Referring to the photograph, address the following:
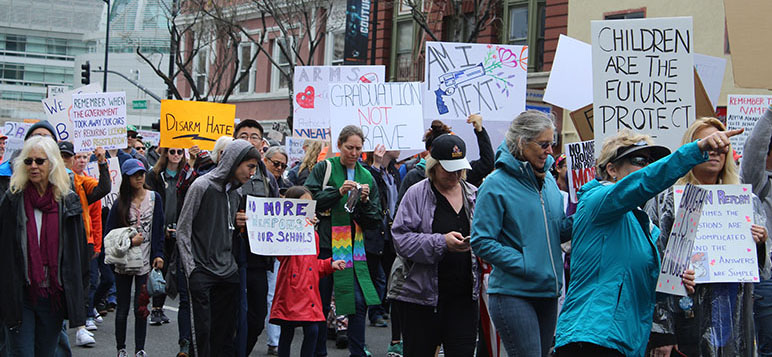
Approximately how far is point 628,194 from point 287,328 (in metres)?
4.18

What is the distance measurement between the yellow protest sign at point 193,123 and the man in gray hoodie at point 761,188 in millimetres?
7624

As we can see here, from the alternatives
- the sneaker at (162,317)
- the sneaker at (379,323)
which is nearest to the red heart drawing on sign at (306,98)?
the sneaker at (379,323)

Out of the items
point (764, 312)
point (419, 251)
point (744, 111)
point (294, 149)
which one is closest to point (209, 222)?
point (419, 251)

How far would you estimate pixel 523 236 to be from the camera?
223 inches

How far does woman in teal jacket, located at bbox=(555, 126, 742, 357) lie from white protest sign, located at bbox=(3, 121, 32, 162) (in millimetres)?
13736

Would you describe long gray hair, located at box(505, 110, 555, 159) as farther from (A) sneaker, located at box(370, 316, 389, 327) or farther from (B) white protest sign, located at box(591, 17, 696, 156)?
(A) sneaker, located at box(370, 316, 389, 327)

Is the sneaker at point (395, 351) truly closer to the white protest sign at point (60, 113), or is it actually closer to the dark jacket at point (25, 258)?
the dark jacket at point (25, 258)

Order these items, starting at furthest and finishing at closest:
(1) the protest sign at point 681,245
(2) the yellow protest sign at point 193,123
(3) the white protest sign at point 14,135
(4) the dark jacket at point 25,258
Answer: (3) the white protest sign at point 14,135, (2) the yellow protest sign at point 193,123, (4) the dark jacket at point 25,258, (1) the protest sign at point 681,245

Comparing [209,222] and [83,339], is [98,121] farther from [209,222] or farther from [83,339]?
[209,222]

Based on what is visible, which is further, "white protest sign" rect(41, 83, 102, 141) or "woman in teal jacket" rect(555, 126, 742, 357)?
"white protest sign" rect(41, 83, 102, 141)

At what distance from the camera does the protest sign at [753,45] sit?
6316mm

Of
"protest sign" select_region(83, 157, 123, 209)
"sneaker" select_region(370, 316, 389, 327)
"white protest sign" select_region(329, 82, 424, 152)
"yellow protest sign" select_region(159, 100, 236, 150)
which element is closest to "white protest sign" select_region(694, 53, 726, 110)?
"white protest sign" select_region(329, 82, 424, 152)

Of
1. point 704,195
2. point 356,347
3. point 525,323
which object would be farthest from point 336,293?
point 704,195

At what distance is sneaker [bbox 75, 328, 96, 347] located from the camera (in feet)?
32.2
